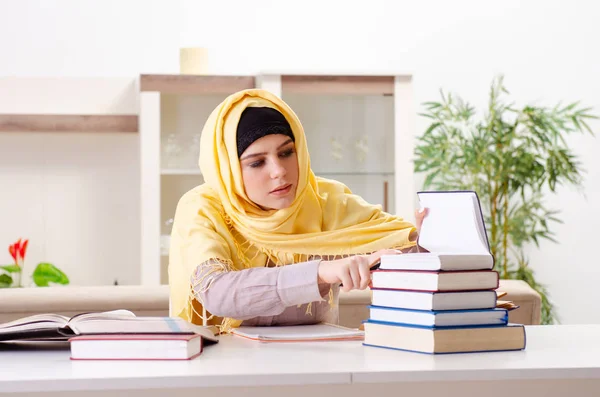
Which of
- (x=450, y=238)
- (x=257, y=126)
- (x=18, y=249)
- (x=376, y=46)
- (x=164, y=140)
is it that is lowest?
(x=18, y=249)

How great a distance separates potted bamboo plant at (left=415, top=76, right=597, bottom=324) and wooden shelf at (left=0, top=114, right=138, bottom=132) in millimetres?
1590

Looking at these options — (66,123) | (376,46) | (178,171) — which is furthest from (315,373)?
(376,46)

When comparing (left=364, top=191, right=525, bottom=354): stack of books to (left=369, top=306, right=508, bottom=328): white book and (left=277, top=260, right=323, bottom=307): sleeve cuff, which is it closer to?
(left=369, top=306, right=508, bottom=328): white book

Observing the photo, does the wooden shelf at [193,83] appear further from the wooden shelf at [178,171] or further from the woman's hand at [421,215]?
the woman's hand at [421,215]

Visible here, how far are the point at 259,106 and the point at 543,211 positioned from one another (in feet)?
10.7

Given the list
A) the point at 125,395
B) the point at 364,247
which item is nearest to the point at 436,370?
the point at 125,395

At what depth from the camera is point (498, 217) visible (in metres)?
4.66

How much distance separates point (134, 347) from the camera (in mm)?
1453

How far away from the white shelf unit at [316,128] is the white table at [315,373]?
2.85 metres

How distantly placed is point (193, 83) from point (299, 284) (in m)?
2.89

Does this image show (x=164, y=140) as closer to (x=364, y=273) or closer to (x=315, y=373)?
(x=364, y=273)

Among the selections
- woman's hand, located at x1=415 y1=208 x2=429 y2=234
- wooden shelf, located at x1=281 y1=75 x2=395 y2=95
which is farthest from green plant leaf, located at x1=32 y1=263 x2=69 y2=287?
woman's hand, located at x1=415 y1=208 x2=429 y2=234

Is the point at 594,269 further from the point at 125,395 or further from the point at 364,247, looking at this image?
the point at 125,395

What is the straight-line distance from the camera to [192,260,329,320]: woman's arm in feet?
5.66
